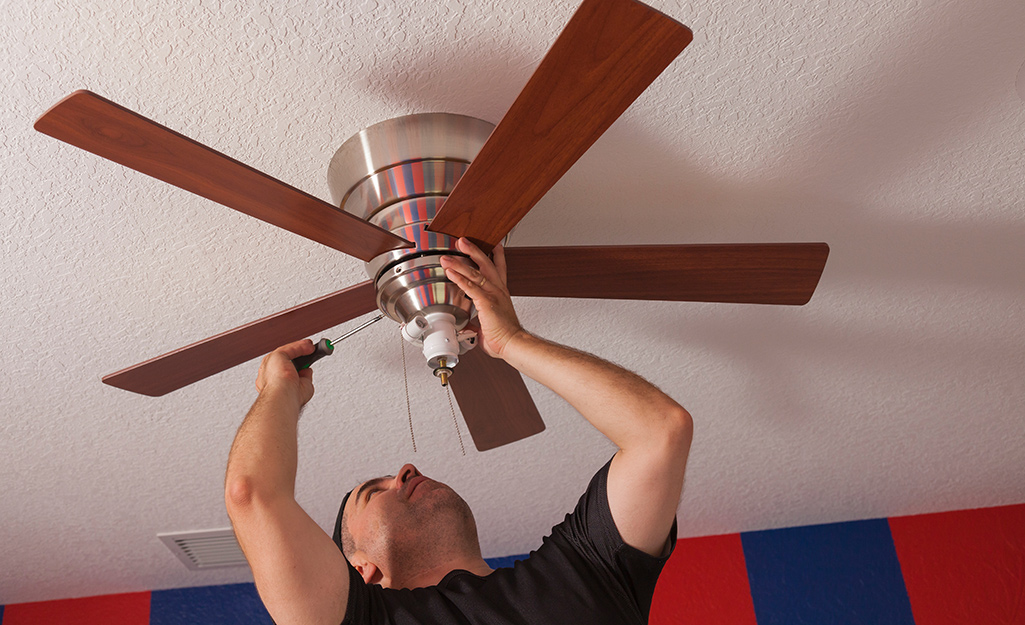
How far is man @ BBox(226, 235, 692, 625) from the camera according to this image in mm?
1159

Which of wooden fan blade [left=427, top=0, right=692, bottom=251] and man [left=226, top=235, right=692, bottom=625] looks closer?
wooden fan blade [left=427, top=0, right=692, bottom=251]

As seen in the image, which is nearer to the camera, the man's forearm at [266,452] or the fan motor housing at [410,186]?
the man's forearm at [266,452]

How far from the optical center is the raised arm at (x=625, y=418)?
123cm

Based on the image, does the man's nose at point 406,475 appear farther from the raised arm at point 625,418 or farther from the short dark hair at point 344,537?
the raised arm at point 625,418

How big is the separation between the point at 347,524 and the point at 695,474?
121 centimetres

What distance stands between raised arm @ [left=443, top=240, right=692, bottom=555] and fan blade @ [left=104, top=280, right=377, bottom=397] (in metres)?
0.22

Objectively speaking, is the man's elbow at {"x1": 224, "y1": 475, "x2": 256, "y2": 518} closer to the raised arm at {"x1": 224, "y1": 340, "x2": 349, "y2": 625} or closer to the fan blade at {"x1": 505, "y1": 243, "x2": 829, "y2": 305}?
the raised arm at {"x1": 224, "y1": 340, "x2": 349, "y2": 625}

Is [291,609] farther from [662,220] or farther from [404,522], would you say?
[662,220]

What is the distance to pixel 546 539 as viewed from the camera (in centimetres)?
134

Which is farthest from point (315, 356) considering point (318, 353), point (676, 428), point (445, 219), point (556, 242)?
point (676, 428)

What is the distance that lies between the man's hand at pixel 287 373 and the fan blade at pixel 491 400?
27 cm

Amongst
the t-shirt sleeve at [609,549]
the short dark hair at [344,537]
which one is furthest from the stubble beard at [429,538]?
the t-shirt sleeve at [609,549]

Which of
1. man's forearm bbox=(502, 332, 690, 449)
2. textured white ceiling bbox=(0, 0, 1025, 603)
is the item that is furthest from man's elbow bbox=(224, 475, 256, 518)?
textured white ceiling bbox=(0, 0, 1025, 603)

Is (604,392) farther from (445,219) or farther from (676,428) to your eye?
(445,219)
